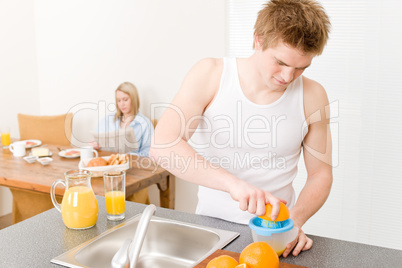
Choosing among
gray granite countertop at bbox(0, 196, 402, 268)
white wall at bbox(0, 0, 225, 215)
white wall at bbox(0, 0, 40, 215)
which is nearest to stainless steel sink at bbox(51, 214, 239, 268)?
gray granite countertop at bbox(0, 196, 402, 268)

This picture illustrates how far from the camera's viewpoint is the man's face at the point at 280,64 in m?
1.30

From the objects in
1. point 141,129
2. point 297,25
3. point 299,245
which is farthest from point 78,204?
point 141,129

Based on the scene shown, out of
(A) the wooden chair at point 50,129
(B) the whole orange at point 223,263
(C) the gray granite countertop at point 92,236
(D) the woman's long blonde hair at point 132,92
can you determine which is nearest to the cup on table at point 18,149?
(A) the wooden chair at point 50,129

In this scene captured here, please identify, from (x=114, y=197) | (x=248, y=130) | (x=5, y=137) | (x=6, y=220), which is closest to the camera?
(x=114, y=197)

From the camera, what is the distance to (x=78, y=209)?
133 centimetres

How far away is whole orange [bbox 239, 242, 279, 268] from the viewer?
96cm

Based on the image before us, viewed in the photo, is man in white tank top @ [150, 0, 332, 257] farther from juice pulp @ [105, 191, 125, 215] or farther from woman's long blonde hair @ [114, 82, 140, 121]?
woman's long blonde hair @ [114, 82, 140, 121]

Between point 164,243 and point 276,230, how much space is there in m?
0.48

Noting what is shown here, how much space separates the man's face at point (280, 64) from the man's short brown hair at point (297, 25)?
0.02m

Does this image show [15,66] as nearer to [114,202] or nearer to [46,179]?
[46,179]

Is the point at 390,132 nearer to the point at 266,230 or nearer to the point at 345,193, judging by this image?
the point at 345,193

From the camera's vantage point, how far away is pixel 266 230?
1092 millimetres

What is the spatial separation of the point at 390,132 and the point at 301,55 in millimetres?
1978

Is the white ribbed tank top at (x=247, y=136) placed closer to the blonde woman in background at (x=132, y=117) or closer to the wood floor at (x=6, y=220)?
the blonde woman in background at (x=132, y=117)
